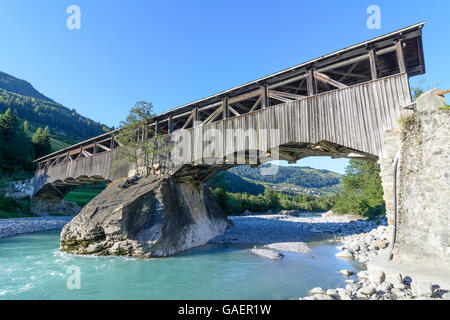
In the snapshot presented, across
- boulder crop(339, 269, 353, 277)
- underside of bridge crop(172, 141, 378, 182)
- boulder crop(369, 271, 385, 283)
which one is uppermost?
underside of bridge crop(172, 141, 378, 182)

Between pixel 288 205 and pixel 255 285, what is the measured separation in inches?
2473

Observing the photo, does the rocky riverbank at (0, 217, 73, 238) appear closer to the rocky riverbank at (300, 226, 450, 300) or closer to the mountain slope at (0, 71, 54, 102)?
the rocky riverbank at (300, 226, 450, 300)

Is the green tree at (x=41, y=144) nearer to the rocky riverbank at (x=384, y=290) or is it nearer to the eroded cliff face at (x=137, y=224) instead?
the eroded cliff face at (x=137, y=224)

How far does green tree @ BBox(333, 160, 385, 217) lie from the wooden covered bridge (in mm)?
15076

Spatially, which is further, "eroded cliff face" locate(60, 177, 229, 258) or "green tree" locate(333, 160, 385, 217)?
"green tree" locate(333, 160, 385, 217)

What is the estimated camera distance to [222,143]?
11.5m

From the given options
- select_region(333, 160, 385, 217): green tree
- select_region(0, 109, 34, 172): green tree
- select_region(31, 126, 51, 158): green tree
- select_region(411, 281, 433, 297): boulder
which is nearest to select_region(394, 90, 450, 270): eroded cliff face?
select_region(411, 281, 433, 297): boulder

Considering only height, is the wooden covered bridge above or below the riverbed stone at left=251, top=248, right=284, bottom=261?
above

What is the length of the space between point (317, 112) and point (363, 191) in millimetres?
23656

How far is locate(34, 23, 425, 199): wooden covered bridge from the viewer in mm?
7512

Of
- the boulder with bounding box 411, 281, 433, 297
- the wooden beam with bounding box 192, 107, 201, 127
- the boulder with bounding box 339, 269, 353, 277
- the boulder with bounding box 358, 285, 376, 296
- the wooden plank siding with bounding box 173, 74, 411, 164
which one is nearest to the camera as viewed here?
the boulder with bounding box 411, 281, 433, 297

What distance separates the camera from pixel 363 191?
2742cm

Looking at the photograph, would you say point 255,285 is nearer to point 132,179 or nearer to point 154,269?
point 154,269
